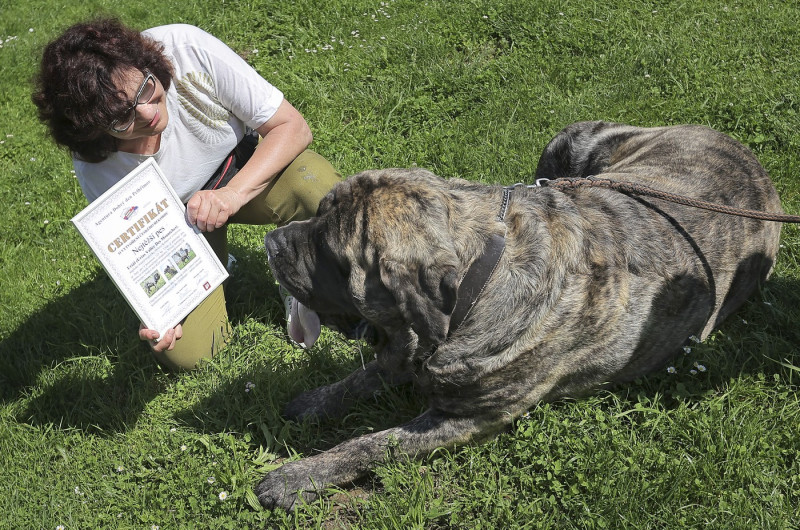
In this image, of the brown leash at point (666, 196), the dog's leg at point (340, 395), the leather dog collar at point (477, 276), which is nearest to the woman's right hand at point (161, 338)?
the dog's leg at point (340, 395)

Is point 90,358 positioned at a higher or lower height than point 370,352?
lower

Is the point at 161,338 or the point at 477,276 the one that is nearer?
the point at 477,276

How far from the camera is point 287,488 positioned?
3.24 meters

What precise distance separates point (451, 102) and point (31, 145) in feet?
11.7

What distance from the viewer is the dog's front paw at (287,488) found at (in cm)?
322

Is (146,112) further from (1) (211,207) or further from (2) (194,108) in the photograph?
(1) (211,207)

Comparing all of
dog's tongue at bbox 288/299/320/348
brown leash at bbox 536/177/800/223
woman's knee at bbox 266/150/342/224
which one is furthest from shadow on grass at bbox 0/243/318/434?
brown leash at bbox 536/177/800/223

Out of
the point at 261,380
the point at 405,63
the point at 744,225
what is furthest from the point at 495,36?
the point at 261,380

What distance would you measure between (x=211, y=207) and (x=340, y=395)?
119cm

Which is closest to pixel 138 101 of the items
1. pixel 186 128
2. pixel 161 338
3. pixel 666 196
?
pixel 186 128

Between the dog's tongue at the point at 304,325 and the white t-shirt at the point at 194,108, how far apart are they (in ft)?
3.36

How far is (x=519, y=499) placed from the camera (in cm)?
312

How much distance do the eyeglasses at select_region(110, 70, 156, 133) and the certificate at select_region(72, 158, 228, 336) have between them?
0.24 m

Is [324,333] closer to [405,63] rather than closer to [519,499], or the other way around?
[519,499]
